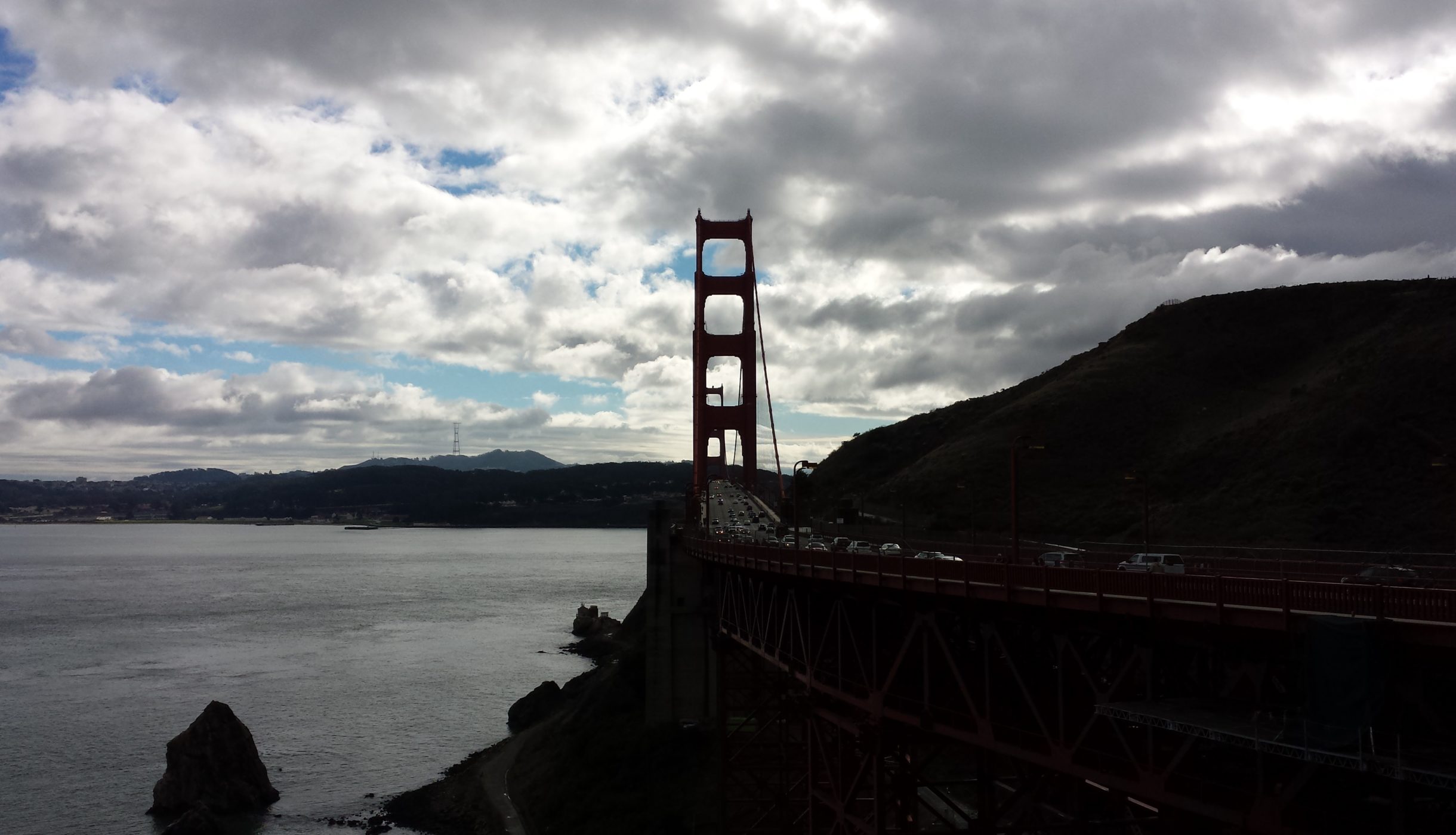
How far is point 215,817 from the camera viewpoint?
132 ft

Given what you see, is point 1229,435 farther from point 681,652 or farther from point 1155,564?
point 1155,564

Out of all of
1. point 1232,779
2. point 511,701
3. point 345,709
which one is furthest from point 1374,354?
point 345,709

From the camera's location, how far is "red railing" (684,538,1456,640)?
34.9 feet

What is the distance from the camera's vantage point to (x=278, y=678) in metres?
67.8

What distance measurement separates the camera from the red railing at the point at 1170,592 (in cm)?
1064

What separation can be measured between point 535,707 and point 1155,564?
3990 centimetres

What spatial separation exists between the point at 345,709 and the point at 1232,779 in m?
54.9

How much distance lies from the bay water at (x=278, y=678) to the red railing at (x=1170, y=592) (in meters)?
32.2

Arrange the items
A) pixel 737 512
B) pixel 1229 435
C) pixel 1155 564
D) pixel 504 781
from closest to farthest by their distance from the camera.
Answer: pixel 1155 564 → pixel 504 781 → pixel 1229 435 → pixel 737 512

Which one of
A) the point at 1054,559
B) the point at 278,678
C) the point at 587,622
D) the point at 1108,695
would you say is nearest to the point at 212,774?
the point at 278,678

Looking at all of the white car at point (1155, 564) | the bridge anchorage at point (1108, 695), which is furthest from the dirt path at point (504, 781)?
the white car at point (1155, 564)

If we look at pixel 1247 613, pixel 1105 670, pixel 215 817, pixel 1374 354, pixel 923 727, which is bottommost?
pixel 215 817

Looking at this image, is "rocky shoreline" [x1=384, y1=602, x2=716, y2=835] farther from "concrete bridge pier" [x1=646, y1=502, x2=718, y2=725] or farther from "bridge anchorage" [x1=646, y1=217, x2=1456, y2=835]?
"bridge anchorage" [x1=646, y1=217, x2=1456, y2=835]

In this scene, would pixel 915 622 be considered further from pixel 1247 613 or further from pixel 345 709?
pixel 345 709
